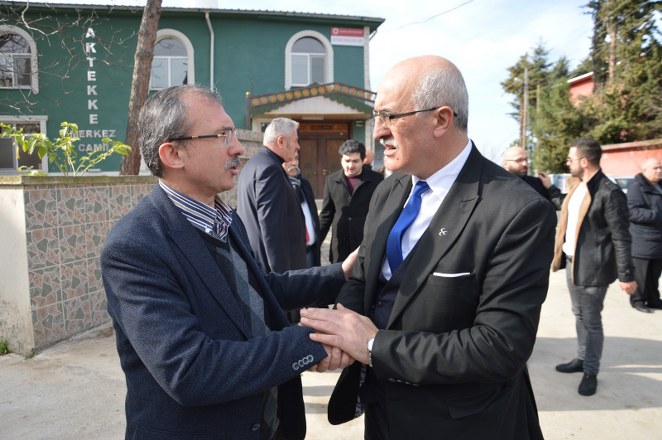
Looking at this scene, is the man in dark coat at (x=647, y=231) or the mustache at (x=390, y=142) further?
the man in dark coat at (x=647, y=231)

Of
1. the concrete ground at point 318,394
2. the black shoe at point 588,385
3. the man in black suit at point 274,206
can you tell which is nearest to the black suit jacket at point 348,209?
the man in black suit at point 274,206

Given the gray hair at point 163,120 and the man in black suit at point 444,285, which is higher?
the gray hair at point 163,120

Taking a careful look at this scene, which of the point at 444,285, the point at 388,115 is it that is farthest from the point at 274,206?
the point at 444,285

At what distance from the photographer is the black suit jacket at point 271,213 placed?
3.78m

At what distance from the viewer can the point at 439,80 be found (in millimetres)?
1604

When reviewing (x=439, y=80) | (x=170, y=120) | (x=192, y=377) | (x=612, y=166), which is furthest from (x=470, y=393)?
(x=612, y=166)

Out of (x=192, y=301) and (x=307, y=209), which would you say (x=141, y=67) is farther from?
(x=192, y=301)

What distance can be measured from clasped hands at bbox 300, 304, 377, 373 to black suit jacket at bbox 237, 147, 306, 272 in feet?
7.15

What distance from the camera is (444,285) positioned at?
147 cm

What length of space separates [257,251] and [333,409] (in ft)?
7.19

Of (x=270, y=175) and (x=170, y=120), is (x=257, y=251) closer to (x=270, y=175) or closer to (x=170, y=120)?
(x=270, y=175)

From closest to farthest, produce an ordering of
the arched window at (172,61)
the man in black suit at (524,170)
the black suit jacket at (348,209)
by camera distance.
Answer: the man in black suit at (524,170), the black suit jacket at (348,209), the arched window at (172,61)

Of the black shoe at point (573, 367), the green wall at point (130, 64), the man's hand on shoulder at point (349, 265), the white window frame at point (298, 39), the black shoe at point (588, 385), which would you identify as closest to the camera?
the man's hand on shoulder at point (349, 265)

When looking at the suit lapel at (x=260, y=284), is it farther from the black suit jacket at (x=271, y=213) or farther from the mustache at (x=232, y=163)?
the black suit jacket at (x=271, y=213)
